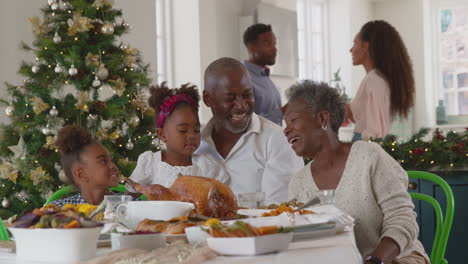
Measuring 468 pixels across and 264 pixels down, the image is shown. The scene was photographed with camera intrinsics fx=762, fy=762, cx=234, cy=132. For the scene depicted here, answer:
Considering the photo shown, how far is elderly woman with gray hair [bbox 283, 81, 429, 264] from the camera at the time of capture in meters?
2.06

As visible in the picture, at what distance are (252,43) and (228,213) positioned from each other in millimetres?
3603

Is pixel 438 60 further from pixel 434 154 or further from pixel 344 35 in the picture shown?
pixel 434 154

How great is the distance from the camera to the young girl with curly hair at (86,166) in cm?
294

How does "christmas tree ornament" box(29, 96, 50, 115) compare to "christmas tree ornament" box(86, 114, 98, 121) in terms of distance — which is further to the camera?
"christmas tree ornament" box(86, 114, 98, 121)

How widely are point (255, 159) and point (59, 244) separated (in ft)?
6.11

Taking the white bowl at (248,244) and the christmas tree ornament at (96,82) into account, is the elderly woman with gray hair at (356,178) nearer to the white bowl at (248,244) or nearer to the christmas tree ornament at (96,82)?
the white bowl at (248,244)

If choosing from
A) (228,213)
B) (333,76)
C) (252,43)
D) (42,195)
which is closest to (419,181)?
(252,43)

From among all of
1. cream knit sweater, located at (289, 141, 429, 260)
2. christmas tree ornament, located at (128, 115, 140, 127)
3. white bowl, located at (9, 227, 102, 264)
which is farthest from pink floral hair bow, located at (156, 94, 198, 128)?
white bowl, located at (9, 227, 102, 264)

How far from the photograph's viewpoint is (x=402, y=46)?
459 cm

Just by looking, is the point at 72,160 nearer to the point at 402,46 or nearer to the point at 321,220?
the point at 321,220

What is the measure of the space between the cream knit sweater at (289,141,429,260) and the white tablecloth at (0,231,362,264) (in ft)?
2.96

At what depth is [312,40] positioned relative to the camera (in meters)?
9.83

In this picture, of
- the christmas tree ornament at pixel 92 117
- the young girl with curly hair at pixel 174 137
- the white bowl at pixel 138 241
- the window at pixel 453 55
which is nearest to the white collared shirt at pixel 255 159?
the young girl with curly hair at pixel 174 137

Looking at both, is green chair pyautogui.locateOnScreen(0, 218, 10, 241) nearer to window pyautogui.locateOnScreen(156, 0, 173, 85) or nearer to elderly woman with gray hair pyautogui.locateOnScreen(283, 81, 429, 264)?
elderly woman with gray hair pyautogui.locateOnScreen(283, 81, 429, 264)
